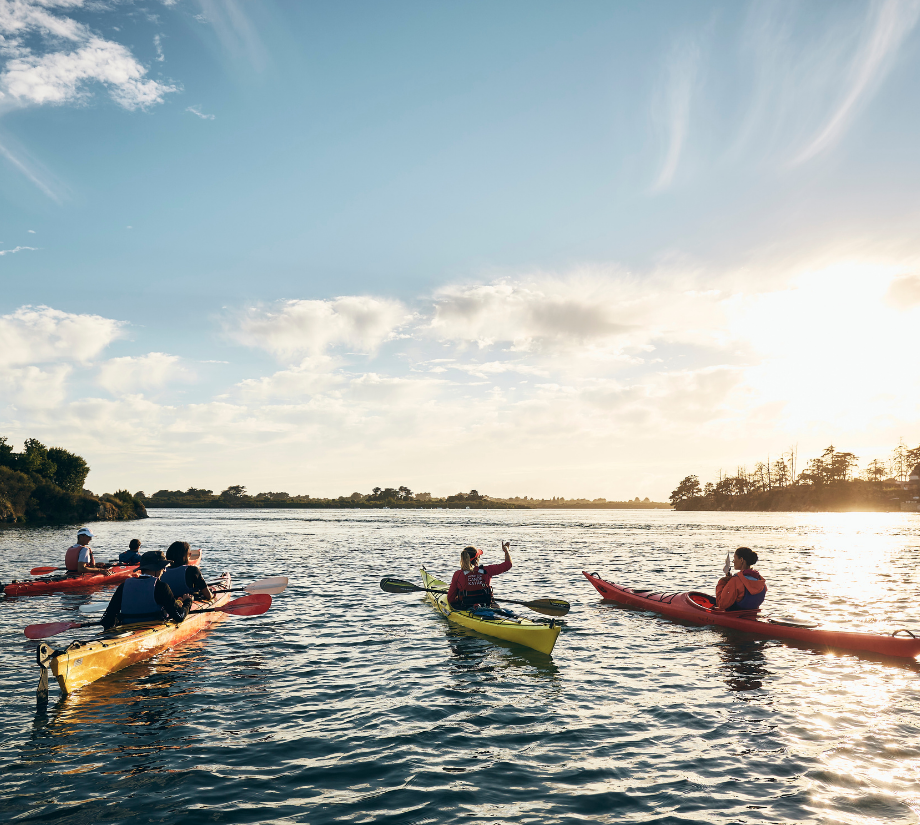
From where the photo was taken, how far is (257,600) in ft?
51.9

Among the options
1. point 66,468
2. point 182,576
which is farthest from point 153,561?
point 66,468

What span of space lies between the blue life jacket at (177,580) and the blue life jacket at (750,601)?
15419 mm

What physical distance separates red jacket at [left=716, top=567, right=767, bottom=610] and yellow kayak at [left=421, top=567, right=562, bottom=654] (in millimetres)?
6241

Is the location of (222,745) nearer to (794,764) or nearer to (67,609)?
(794,764)

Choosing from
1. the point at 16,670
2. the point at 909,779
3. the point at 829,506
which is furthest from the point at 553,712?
the point at 829,506

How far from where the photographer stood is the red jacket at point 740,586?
1658cm

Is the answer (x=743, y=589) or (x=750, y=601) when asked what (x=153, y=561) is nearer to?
(x=743, y=589)

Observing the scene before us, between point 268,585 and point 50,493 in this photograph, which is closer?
point 268,585

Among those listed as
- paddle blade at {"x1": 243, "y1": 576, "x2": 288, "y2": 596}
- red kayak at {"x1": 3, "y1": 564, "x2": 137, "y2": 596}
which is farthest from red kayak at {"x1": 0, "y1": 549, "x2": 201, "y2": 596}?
paddle blade at {"x1": 243, "y1": 576, "x2": 288, "y2": 596}

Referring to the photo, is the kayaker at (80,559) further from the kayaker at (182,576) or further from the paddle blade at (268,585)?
the kayaker at (182,576)

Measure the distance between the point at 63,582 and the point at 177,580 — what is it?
1196 centimetres

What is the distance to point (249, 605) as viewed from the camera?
51.2ft

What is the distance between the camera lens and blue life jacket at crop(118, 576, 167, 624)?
43.0 ft

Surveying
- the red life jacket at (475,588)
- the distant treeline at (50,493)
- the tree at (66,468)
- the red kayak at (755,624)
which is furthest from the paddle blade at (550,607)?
the tree at (66,468)
